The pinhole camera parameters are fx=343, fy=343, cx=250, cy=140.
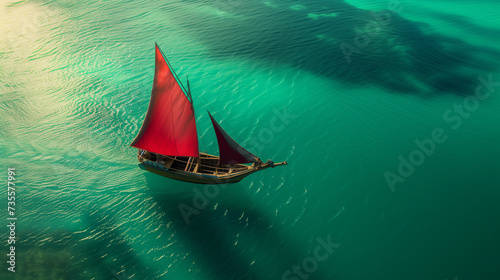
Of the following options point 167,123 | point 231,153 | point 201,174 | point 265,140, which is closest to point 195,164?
point 201,174

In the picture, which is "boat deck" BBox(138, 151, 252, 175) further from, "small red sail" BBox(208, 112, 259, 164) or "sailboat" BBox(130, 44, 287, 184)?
"small red sail" BBox(208, 112, 259, 164)

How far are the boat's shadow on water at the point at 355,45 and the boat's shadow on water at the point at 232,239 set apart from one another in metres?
17.9

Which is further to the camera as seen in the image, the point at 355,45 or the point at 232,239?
the point at 355,45

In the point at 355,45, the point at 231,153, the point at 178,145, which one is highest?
the point at 178,145

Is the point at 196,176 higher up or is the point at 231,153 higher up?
the point at 231,153

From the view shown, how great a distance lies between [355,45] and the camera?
3819 centimetres

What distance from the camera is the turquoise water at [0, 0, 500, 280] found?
20172mm

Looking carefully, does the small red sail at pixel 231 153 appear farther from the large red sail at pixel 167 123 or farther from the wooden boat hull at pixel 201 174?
the large red sail at pixel 167 123

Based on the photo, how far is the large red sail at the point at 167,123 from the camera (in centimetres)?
2205

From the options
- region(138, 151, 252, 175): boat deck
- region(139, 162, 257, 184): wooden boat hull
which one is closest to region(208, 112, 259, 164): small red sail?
region(138, 151, 252, 175): boat deck

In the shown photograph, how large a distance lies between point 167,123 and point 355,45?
24946 mm

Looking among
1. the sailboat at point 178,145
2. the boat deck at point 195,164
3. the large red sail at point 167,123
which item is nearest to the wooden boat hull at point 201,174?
the sailboat at point 178,145

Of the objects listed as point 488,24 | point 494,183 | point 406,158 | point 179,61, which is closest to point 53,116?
point 179,61

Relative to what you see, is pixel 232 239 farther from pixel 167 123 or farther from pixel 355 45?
pixel 355 45
